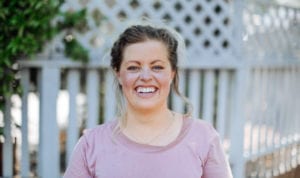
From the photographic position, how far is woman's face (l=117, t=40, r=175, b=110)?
1.74m

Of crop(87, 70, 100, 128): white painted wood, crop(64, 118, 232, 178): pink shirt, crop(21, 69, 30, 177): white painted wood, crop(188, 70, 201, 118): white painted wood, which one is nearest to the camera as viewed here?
crop(64, 118, 232, 178): pink shirt

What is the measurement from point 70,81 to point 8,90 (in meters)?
0.54

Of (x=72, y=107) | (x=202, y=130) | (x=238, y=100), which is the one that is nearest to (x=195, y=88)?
(x=238, y=100)

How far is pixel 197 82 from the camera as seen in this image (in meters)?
4.21

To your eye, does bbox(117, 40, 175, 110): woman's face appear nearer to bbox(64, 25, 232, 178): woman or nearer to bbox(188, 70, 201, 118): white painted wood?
bbox(64, 25, 232, 178): woman

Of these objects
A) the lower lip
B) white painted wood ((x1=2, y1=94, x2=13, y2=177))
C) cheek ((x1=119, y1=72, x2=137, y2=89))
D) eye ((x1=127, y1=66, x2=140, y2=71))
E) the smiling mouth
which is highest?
eye ((x1=127, y1=66, x2=140, y2=71))

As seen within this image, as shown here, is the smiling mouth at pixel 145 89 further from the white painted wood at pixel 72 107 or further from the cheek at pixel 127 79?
the white painted wood at pixel 72 107

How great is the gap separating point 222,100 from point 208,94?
16 centimetres

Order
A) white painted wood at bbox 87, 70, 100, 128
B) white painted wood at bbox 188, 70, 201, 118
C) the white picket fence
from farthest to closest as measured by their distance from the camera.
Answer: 1. white painted wood at bbox 188, 70, 201, 118
2. white painted wood at bbox 87, 70, 100, 128
3. the white picket fence

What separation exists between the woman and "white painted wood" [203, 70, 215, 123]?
7.91ft

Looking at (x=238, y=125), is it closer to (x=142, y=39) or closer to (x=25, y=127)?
(x=25, y=127)

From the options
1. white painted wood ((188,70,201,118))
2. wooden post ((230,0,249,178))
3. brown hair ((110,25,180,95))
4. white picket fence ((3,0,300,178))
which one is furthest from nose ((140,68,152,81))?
wooden post ((230,0,249,178))

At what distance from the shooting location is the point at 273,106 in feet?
17.5

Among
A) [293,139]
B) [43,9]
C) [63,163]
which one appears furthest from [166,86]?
[293,139]
